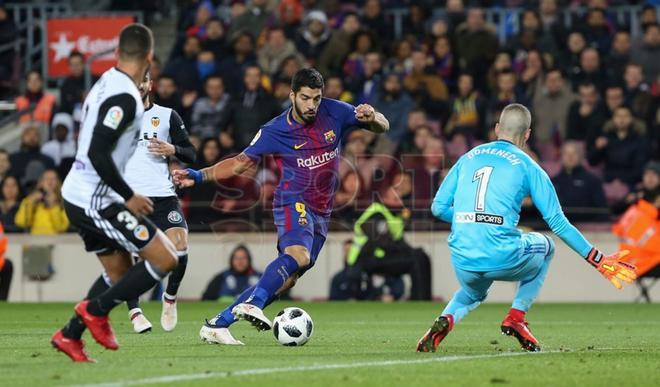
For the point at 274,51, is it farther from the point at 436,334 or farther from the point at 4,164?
the point at 436,334

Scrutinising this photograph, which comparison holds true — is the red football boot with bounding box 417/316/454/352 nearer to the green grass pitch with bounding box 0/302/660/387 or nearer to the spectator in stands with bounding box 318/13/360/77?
the green grass pitch with bounding box 0/302/660/387

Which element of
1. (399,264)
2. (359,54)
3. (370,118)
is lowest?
(399,264)

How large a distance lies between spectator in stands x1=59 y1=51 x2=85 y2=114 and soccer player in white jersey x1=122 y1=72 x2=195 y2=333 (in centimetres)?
968

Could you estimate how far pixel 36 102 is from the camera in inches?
891

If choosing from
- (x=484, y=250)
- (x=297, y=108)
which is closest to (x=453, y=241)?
(x=484, y=250)

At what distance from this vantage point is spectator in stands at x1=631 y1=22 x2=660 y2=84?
22094mm

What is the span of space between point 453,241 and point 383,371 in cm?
195

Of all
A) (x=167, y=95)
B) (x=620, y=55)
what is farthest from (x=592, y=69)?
(x=167, y=95)

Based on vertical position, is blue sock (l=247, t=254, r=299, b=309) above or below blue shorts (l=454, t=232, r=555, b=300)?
below

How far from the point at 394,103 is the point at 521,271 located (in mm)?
11361

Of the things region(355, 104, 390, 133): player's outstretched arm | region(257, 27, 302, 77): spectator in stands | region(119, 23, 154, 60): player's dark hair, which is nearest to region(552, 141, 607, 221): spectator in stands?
region(257, 27, 302, 77): spectator in stands

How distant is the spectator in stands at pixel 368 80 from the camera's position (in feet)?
71.2

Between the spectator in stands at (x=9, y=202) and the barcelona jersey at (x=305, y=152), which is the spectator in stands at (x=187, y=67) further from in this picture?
the barcelona jersey at (x=305, y=152)

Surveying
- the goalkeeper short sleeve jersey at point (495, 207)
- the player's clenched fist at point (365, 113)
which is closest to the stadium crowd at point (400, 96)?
the player's clenched fist at point (365, 113)
